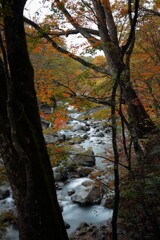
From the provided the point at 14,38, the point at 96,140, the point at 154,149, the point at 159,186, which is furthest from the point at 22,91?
the point at 96,140

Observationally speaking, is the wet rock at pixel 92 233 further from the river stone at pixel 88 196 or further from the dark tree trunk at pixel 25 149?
the dark tree trunk at pixel 25 149

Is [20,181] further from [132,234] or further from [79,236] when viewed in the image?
[79,236]

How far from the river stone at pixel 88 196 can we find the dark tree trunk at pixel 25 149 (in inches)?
182

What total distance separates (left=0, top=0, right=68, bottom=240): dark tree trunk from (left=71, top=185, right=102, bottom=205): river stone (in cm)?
462

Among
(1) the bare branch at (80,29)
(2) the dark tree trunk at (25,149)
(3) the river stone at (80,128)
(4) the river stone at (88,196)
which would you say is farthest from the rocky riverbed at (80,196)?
(3) the river stone at (80,128)

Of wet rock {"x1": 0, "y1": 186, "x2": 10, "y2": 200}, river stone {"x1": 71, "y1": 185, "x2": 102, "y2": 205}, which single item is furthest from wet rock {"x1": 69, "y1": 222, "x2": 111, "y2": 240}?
wet rock {"x1": 0, "y1": 186, "x2": 10, "y2": 200}

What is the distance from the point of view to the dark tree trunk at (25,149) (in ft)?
10.4

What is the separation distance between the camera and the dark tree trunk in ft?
10.4

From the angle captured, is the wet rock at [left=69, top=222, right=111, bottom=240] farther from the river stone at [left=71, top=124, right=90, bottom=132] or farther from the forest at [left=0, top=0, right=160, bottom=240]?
the river stone at [left=71, top=124, right=90, bottom=132]

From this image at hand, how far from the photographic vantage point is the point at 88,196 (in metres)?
8.26

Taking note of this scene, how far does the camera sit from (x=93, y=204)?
8086 mm

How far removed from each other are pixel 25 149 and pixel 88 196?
572 centimetres

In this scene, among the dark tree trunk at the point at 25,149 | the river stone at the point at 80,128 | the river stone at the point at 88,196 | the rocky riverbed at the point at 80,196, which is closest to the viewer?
the dark tree trunk at the point at 25,149

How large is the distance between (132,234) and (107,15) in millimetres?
7289
